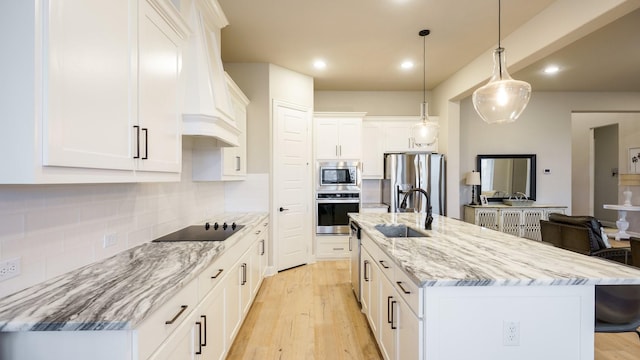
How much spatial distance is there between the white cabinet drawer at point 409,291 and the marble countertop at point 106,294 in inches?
42.6

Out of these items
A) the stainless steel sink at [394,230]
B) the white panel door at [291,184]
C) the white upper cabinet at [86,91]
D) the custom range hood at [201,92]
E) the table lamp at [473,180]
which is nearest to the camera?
the white upper cabinet at [86,91]

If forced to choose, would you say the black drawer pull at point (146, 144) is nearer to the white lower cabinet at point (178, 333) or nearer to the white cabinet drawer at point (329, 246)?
the white lower cabinet at point (178, 333)

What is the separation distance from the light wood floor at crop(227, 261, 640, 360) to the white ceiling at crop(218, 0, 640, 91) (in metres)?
3.08

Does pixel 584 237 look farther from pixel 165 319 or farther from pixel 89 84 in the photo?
pixel 89 84

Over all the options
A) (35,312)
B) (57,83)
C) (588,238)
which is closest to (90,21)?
(57,83)

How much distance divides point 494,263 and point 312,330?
176 cm

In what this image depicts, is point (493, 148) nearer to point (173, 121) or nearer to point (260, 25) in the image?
point (260, 25)

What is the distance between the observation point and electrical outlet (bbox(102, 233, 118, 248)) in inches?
65.2

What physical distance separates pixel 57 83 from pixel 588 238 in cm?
446

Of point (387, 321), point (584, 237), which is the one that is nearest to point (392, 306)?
point (387, 321)

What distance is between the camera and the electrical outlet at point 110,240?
1.66 meters

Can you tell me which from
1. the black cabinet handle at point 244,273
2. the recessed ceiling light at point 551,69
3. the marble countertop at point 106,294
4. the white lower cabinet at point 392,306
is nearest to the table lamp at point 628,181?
the recessed ceiling light at point 551,69

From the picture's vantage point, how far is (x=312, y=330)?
8.72 feet

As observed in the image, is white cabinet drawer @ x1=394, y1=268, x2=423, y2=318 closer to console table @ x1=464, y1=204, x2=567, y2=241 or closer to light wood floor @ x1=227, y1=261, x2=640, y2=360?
light wood floor @ x1=227, y1=261, x2=640, y2=360
